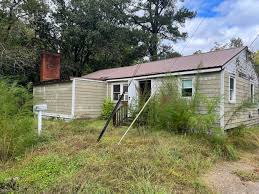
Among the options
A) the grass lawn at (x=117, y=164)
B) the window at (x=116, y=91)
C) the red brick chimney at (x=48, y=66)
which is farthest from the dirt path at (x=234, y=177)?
the red brick chimney at (x=48, y=66)

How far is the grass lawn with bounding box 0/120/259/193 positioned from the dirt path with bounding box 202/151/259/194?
24cm

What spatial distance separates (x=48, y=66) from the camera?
1677 cm

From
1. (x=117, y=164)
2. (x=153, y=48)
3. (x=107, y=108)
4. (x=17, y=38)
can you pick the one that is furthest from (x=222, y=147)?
(x=153, y=48)

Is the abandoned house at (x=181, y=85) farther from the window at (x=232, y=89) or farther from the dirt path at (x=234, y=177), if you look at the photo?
the dirt path at (x=234, y=177)

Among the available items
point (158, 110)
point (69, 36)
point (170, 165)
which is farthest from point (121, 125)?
point (69, 36)

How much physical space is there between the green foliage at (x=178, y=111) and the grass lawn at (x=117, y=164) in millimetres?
444

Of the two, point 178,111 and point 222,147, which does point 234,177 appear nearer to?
point 222,147

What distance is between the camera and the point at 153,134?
8.05 m

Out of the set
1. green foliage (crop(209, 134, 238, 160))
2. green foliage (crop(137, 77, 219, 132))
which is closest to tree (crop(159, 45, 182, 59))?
green foliage (crop(137, 77, 219, 132))

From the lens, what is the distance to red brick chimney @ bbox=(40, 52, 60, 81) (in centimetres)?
1661

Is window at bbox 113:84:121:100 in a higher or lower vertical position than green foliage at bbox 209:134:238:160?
higher

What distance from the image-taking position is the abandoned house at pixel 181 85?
32.7 ft

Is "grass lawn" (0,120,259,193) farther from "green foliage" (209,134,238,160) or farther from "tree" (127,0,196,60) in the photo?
"tree" (127,0,196,60)

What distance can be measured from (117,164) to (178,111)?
11.2 ft
